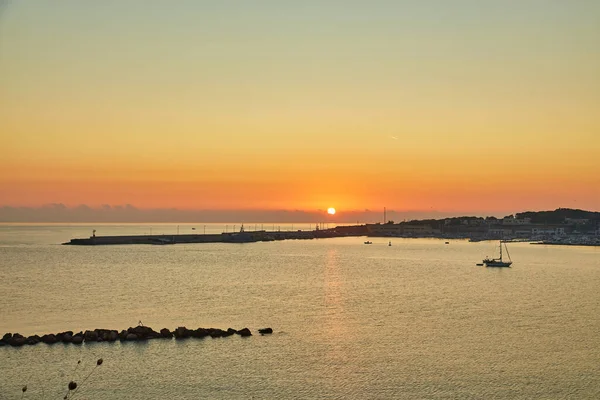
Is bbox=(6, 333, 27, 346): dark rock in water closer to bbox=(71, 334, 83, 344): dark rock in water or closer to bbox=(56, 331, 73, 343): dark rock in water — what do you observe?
bbox=(56, 331, 73, 343): dark rock in water

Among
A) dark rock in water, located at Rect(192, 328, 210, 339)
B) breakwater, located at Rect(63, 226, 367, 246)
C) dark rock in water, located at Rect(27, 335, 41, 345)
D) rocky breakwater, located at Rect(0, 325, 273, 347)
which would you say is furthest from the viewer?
breakwater, located at Rect(63, 226, 367, 246)

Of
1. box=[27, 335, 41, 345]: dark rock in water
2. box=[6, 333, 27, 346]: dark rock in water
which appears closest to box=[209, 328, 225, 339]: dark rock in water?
box=[27, 335, 41, 345]: dark rock in water

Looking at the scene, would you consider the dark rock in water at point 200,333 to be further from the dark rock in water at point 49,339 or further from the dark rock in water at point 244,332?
the dark rock in water at point 49,339

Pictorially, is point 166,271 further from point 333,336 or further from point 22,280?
point 333,336

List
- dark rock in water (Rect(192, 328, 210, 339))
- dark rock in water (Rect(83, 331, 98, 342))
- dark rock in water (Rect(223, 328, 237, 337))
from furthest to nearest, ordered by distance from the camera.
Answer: dark rock in water (Rect(223, 328, 237, 337)) < dark rock in water (Rect(192, 328, 210, 339)) < dark rock in water (Rect(83, 331, 98, 342))

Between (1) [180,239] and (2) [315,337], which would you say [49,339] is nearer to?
(2) [315,337]

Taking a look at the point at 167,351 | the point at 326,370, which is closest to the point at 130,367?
the point at 167,351
